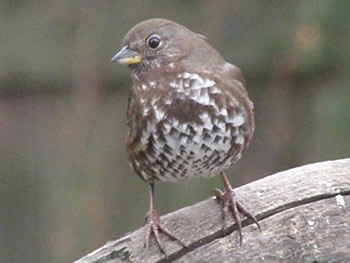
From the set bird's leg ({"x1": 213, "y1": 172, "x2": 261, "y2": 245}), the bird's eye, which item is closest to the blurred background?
bird's leg ({"x1": 213, "y1": 172, "x2": 261, "y2": 245})

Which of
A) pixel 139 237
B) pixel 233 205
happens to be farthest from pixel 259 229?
pixel 139 237

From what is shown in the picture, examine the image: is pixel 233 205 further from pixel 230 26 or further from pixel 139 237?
pixel 230 26


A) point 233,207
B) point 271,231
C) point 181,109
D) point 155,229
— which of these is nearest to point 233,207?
point 233,207

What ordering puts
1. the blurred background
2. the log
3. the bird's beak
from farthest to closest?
the blurred background < the bird's beak < the log

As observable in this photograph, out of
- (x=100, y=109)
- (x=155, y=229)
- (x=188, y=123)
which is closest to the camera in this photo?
(x=188, y=123)

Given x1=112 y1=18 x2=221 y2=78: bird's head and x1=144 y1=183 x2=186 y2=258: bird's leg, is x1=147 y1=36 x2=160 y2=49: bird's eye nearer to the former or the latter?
x1=112 y1=18 x2=221 y2=78: bird's head

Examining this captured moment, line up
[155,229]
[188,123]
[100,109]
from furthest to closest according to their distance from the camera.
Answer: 1. [100,109]
2. [155,229]
3. [188,123]

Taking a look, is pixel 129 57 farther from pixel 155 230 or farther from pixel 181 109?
pixel 155 230

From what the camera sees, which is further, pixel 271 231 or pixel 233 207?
pixel 233 207
